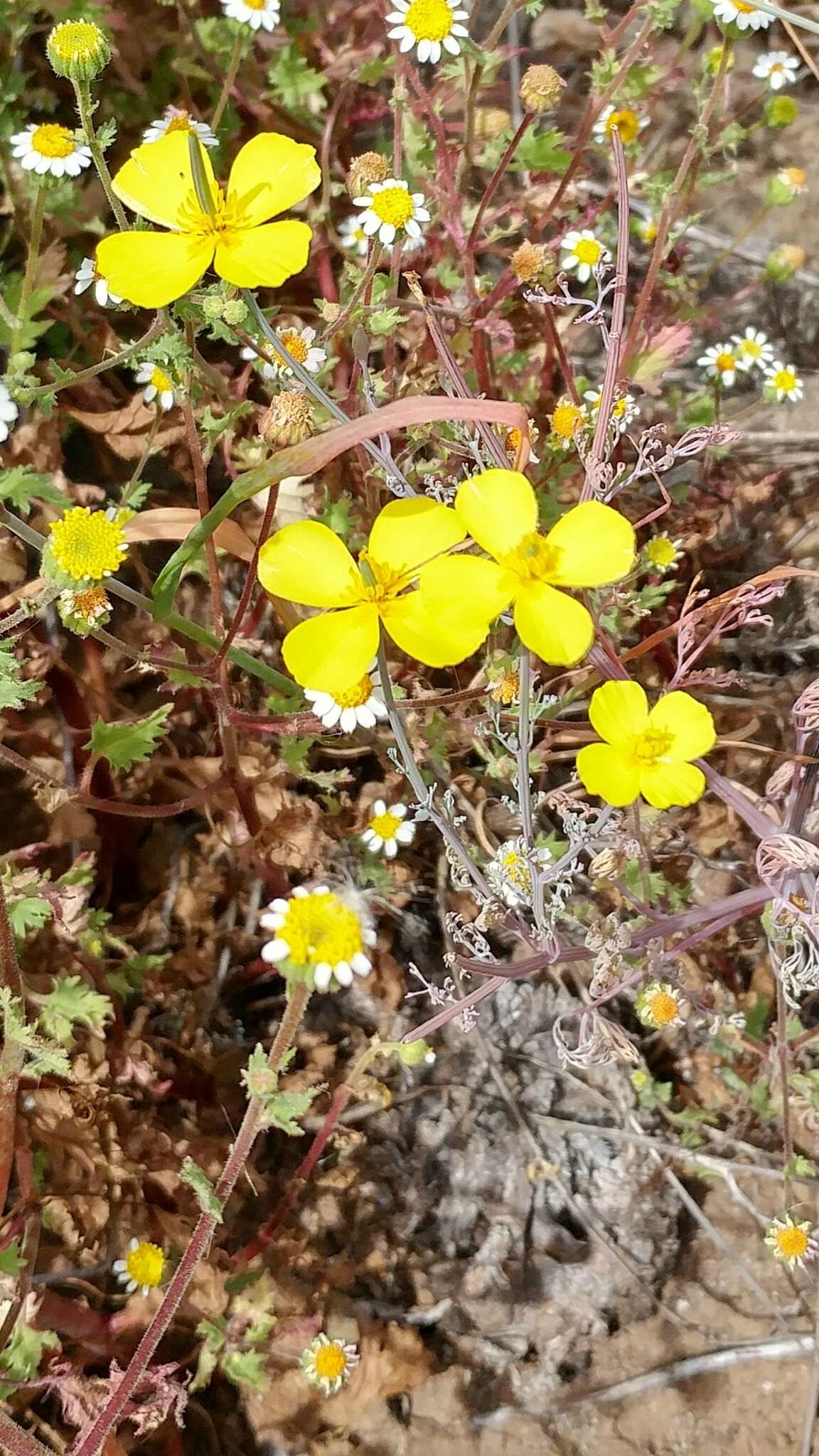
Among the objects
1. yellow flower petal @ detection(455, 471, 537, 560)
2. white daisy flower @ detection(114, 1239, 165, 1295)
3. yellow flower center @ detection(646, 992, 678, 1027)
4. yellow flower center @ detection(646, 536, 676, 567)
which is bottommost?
white daisy flower @ detection(114, 1239, 165, 1295)

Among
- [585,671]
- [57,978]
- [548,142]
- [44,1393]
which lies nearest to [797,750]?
[585,671]

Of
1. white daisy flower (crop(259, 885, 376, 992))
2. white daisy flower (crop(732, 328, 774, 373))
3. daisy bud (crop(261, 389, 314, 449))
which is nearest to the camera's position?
white daisy flower (crop(259, 885, 376, 992))

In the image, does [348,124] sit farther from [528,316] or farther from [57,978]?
[57,978]

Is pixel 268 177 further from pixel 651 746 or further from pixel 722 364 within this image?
pixel 722 364

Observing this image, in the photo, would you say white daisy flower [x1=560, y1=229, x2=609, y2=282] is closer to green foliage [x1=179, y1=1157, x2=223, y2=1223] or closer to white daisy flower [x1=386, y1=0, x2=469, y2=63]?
white daisy flower [x1=386, y1=0, x2=469, y2=63]

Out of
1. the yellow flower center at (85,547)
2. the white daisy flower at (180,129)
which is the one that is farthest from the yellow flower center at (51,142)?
the yellow flower center at (85,547)

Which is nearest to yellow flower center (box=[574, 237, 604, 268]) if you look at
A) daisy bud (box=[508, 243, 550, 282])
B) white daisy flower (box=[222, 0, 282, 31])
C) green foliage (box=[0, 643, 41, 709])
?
daisy bud (box=[508, 243, 550, 282])
